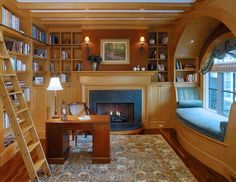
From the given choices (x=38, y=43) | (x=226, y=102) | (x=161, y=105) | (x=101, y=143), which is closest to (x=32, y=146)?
(x=101, y=143)

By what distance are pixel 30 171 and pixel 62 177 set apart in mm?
531

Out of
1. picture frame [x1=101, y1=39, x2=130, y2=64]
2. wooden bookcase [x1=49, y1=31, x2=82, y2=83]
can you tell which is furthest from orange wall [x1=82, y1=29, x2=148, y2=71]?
wooden bookcase [x1=49, y1=31, x2=82, y2=83]

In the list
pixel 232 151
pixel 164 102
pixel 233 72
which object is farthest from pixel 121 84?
pixel 232 151

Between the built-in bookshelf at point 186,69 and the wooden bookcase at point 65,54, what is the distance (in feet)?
8.65

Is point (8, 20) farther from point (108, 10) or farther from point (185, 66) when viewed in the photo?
point (185, 66)

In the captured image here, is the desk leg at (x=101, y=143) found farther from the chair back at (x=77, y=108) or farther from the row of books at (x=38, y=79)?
the row of books at (x=38, y=79)

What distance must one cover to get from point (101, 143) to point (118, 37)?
11.4 feet

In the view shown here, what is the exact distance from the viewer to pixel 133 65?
6.84 meters

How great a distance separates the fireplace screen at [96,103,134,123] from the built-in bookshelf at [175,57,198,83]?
1.48 metres

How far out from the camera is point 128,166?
158 inches

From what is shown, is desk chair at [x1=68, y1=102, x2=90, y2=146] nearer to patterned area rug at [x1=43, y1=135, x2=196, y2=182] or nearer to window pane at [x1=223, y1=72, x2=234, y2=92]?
patterned area rug at [x1=43, y1=135, x2=196, y2=182]

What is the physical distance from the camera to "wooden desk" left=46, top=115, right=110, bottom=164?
4117 millimetres

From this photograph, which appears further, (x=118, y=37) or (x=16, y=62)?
(x=118, y=37)

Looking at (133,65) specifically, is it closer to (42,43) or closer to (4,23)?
(42,43)
